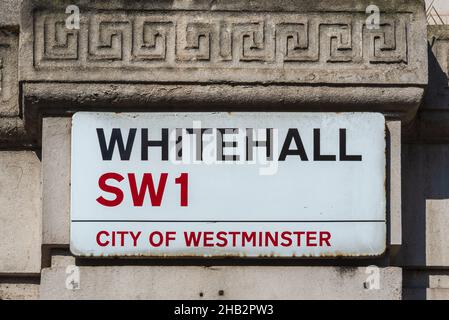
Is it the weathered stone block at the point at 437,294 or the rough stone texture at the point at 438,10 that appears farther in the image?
the rough stone texture at the point at 438,10

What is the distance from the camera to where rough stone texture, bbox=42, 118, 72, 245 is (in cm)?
727

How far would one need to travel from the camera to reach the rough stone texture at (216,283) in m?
7.20

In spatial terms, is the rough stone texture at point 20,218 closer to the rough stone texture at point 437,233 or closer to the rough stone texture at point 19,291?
the rough stone texture at point 19,291

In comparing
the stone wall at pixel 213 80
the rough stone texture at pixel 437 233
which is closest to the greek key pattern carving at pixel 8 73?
the stone wall at pixel 213 80

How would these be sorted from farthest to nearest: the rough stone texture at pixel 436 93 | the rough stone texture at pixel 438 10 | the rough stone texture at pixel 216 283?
1. the rough stone texture at pixel 438 10
2. the rough stone texture at pixel 436 93
3. the rough stone texture at pixel 216 283

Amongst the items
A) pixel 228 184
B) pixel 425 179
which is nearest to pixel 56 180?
pixel 228 184

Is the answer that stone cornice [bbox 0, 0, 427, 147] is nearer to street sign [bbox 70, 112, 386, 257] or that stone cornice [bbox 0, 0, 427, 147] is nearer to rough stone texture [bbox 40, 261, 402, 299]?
street sign [bbox 70, 112, 386, 257]

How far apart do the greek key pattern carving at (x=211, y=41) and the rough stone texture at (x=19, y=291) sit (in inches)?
50.8

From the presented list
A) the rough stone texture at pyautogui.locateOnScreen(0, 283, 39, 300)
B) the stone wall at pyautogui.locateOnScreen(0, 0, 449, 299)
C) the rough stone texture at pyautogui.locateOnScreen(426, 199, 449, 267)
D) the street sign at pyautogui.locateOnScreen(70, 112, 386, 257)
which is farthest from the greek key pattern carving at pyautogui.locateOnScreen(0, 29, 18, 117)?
the rough stone texture at pyautogui.locateOnScreen(426, 199, 449, 267)

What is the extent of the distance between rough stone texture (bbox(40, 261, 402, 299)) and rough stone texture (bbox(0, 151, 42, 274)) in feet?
1.49

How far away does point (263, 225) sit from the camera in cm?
724

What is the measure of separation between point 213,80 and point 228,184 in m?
0.56

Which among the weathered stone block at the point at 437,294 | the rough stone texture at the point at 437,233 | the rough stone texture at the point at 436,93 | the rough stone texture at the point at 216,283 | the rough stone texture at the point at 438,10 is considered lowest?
the weathered stone block at the point at 437,294

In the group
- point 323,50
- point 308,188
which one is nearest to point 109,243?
point 308,188
